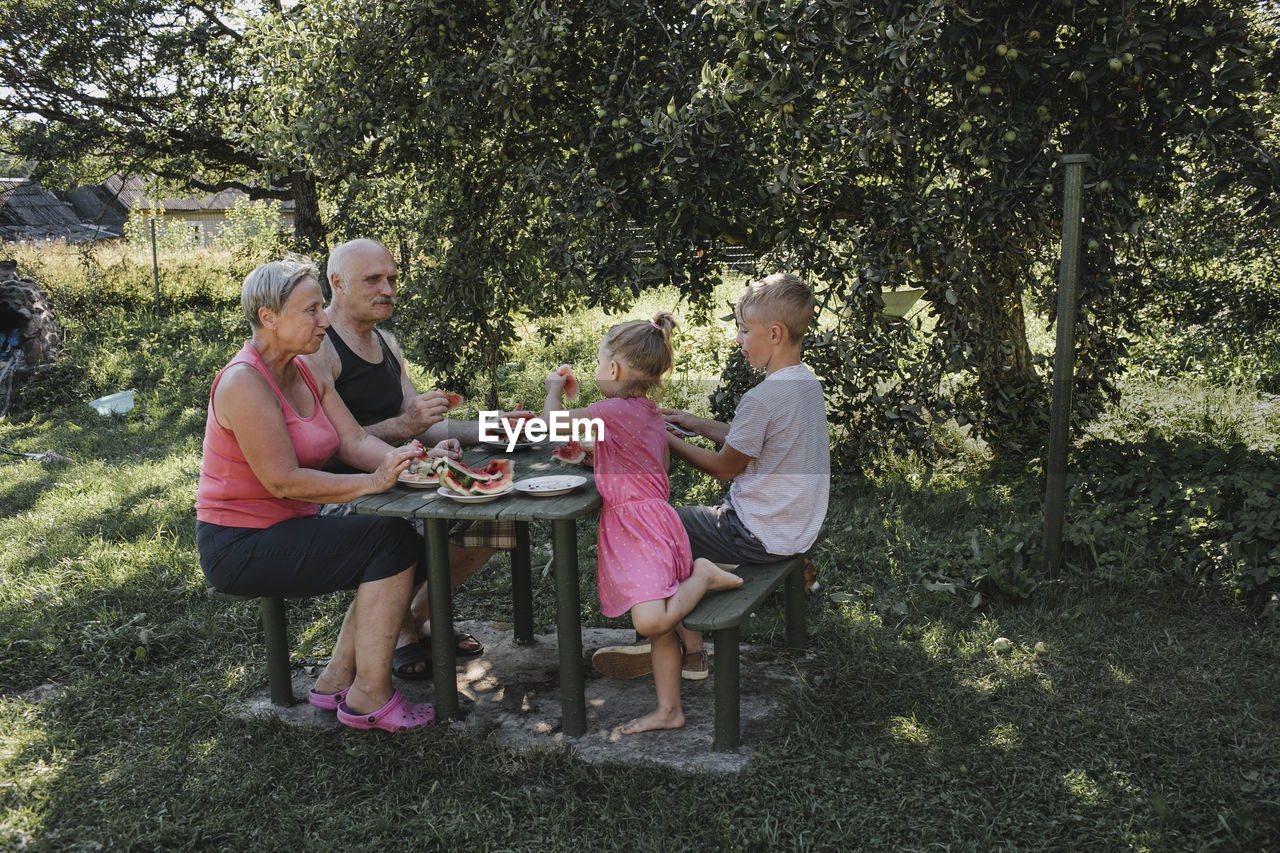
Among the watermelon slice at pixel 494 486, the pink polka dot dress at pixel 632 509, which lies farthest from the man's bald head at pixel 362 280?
the pink polka dot dress at pixel 632 509

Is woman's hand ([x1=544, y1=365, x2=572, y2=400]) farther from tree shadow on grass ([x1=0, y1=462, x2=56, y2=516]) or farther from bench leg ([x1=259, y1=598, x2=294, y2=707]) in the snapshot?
tree shadow on grass ([x1=0, y1=462, x2=56, y2=516])

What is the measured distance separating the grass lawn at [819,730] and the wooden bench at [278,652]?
0.16m

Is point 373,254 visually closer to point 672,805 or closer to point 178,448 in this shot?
point 672,805

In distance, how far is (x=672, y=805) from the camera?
105 inches

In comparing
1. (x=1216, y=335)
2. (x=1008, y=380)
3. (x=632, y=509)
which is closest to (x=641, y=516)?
(x=632, y=509)

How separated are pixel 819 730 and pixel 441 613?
1.34 meters

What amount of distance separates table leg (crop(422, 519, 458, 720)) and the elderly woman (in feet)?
0.25

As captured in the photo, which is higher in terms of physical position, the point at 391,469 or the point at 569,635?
the point at 391,469

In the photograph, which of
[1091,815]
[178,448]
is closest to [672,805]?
[1091,815]

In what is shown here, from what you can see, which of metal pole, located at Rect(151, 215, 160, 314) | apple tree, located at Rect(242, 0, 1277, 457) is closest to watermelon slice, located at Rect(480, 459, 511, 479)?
apple tree, located at Rect(242, 0, 1277, 457)

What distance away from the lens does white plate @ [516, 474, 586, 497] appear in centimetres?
295

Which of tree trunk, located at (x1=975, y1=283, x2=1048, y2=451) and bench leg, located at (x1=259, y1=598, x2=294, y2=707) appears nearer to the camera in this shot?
bench leg, located at (x1=259, y1=598, x2=294, y2=707)

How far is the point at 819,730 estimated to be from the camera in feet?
9.90

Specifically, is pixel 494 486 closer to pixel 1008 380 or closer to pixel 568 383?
pixel 568 383
